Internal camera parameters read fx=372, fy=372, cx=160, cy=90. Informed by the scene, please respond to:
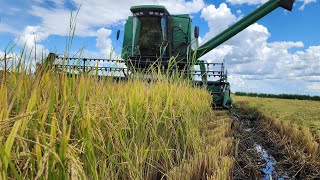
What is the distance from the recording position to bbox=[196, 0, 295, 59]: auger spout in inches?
516

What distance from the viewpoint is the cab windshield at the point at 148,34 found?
1073 centimetres

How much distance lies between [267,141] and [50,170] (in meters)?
6.07

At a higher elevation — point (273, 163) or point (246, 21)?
point (246, 21)

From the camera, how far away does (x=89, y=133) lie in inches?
76.2

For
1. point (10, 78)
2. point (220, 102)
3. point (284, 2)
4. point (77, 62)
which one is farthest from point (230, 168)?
point (284, 2)

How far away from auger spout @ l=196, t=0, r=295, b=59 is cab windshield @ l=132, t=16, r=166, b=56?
108 inches

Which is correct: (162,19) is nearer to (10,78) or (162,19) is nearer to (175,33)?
(175,33)

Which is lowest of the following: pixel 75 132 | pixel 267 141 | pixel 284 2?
pixel 267 141

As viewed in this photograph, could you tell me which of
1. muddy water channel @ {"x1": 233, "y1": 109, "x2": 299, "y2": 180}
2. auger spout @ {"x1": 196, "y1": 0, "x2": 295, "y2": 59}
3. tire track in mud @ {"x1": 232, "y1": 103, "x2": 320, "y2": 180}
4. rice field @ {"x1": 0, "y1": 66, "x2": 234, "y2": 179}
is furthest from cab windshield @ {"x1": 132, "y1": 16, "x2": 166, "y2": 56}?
rice field @ {"x1": 0, "y1": 66, "x2": 234, "y2": 179}

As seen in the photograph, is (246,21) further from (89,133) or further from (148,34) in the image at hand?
(89,133)

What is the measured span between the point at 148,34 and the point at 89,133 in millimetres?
9145

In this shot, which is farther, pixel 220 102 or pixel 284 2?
pixel 284 2

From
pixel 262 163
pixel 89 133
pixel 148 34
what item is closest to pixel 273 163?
pixel 262 163

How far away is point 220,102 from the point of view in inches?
405
